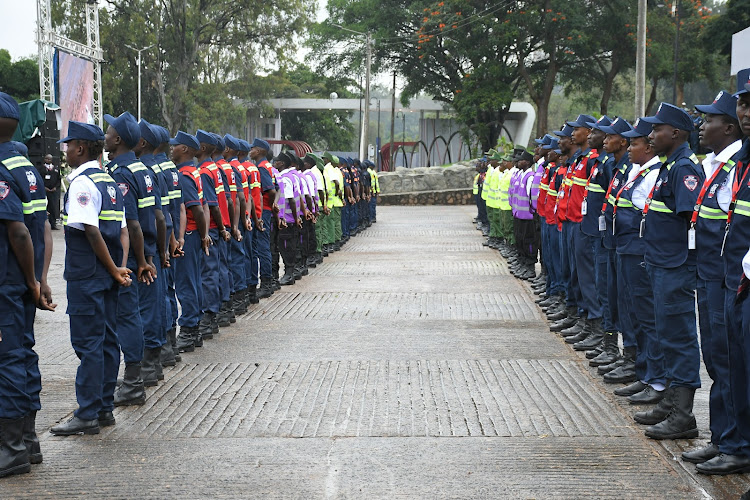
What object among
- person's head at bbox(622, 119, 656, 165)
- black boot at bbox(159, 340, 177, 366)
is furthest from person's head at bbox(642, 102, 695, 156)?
black boot at bbox(159, 340, 177, 366)

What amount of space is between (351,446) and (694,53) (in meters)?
41.3

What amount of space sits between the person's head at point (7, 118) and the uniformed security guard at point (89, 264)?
565 mm

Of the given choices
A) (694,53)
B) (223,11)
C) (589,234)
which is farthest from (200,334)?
(223,11)

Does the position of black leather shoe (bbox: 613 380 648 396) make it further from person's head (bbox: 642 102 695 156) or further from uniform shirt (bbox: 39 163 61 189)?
uniform shirt (bbox: 39 163 61 189)

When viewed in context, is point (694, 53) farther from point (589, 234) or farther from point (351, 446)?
point (351, 446)

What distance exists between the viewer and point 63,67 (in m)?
30.7

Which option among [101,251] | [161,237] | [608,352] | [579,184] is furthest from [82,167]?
[579,184]

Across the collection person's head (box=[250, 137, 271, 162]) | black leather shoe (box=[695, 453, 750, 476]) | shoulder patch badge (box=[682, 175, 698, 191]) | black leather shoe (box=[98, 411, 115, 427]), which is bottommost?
black leather shoe (box=[98, 411, 115, 427])

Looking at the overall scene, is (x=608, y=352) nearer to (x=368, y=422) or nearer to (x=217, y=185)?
(x=368, y=422)

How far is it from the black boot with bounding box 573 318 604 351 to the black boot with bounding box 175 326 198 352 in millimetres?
3789

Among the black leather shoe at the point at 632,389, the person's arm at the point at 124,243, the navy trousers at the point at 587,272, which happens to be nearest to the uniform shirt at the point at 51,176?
the navy trousers at the point at 587,272

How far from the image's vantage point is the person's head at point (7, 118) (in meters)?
5.66

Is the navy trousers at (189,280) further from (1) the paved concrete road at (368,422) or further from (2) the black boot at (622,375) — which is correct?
(2) the black boot at (622,375)

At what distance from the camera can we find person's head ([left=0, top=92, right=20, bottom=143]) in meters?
5.66
